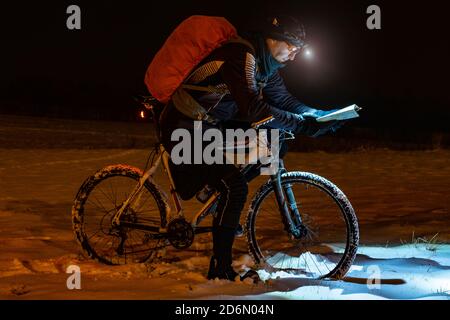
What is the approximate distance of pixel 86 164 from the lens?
44.6 feet

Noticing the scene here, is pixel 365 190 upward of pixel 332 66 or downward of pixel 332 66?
downward

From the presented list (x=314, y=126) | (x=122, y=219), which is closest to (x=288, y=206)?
(x=314, y=126)

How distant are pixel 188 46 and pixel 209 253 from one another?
6.46 ft

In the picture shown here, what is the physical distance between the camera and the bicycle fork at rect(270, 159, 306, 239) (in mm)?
5344

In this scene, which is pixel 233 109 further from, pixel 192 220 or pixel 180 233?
pixel 180 233

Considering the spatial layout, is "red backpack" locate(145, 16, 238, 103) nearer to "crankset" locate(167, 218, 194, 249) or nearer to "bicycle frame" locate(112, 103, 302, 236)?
"bicycle frame" locate(112, 103, 302, 236)

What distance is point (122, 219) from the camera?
229 inches

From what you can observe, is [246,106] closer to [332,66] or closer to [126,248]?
[126,248]

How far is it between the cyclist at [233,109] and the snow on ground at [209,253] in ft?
1.54

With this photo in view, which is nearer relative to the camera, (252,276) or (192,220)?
(252,276)

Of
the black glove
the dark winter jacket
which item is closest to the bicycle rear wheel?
the dark winter jacket
